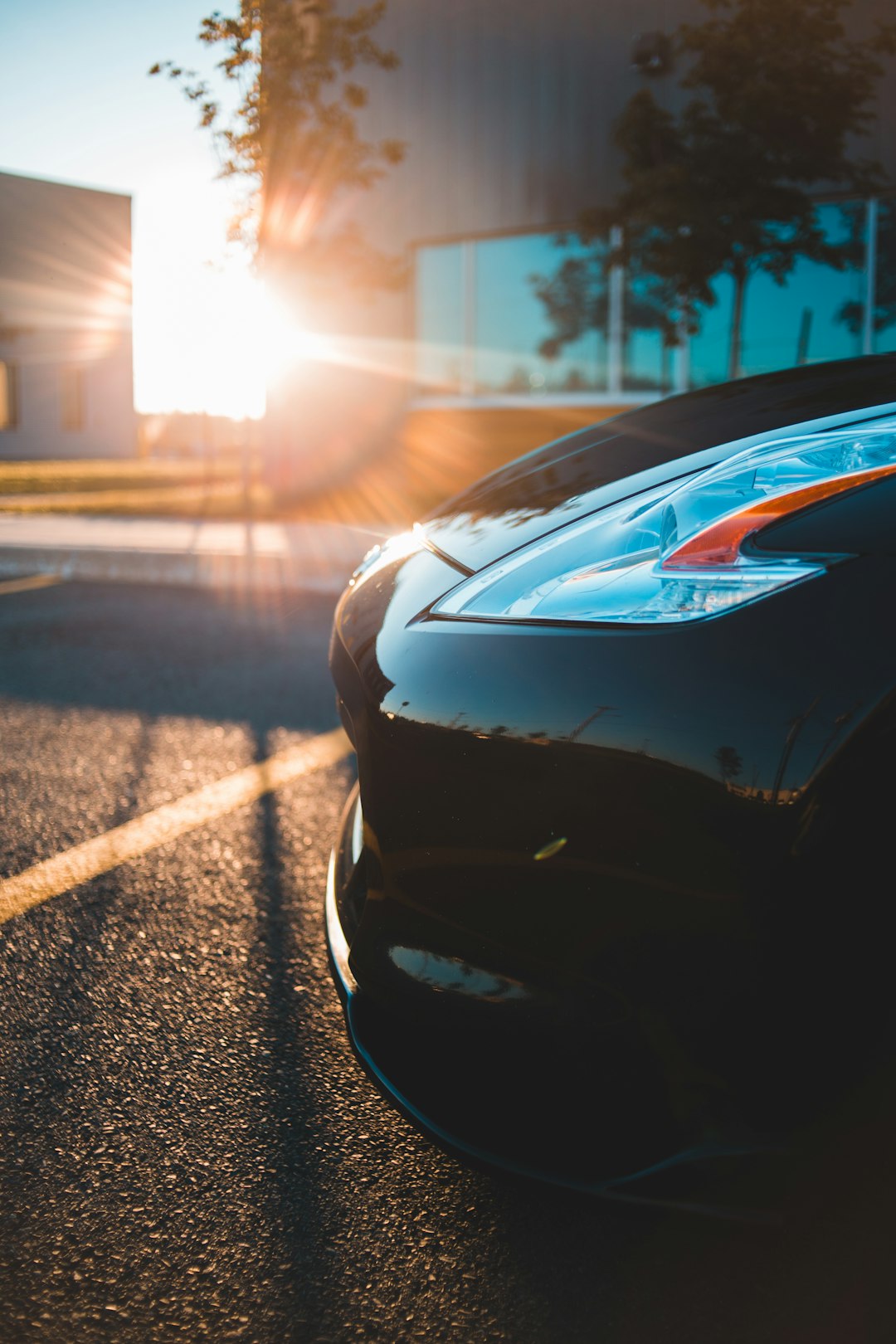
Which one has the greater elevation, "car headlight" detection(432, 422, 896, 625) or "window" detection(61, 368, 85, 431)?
"window" detection(61, 368, 85, 431)

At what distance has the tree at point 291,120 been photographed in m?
10.7

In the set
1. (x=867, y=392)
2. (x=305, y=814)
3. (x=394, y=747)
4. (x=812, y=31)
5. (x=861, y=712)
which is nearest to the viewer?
(x=861, y=712)

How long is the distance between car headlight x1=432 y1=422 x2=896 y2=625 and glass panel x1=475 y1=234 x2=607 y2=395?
40.1 ft

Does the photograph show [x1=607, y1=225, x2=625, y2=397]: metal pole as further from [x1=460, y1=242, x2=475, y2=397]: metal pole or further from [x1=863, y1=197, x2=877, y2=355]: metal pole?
[x1=863, y1=197, x2=877, y2=355]: metal pole

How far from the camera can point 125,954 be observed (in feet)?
7.06

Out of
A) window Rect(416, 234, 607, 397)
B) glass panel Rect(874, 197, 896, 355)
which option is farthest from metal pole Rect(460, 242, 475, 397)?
glass panel Rect(874, 197, 896, 355)

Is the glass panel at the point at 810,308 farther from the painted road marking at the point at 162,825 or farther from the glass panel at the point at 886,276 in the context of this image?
the painted road marking at the point at 162,825

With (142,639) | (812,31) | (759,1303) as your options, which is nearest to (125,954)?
(759,1303)

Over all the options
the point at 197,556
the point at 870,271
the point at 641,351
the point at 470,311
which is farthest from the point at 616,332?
the point at 197,556

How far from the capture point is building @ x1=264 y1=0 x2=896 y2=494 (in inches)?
463

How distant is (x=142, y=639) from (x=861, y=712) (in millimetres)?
4710

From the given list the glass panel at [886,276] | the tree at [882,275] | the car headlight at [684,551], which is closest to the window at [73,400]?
the tree at [882,275]

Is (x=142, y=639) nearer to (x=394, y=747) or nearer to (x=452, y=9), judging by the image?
(x=394, y=747)

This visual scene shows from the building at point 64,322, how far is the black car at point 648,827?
34176 mm
